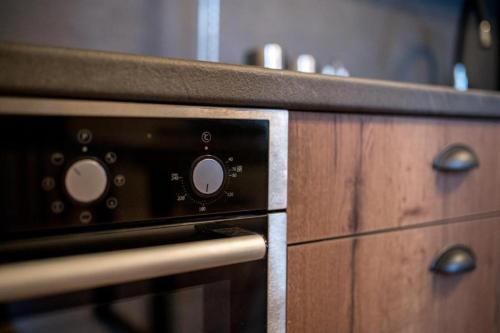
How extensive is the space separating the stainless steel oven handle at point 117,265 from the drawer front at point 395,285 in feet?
0.42

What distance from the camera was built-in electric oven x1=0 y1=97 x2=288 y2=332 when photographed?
13.5 inches

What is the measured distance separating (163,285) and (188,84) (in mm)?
216

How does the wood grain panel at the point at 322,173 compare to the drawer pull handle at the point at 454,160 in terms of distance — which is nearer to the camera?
the wood grain panel at the point at 322,173

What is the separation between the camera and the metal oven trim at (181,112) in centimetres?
35

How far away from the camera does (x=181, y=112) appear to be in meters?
0.43

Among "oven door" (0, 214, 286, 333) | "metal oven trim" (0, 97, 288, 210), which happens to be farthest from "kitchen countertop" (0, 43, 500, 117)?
"oven door" (0, 214, 286, 333)

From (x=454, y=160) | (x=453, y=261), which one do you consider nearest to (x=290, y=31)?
(x=454, y=160)

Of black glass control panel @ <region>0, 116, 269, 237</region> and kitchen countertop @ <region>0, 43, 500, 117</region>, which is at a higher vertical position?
kitchen countertop @ <region>0, 43, 500, 117</region>

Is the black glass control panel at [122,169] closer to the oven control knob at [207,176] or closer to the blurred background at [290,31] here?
the oven control knob at [207,176]

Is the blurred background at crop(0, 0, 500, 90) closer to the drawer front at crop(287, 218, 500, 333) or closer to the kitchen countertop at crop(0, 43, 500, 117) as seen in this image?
the kitchen countertop at crop(0, 43, 500, 117)

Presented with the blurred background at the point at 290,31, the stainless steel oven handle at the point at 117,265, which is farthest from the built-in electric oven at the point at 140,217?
the blurred background at the point at 290,31

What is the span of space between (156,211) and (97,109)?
0.39 feet

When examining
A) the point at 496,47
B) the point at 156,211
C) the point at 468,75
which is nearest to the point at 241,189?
the point at 156,211

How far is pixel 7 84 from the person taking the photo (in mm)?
340
